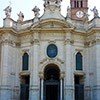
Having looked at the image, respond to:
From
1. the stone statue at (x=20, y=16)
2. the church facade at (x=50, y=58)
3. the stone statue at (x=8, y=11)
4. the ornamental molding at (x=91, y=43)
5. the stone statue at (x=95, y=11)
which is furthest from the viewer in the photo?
the stone statue at (x=20, y=16)

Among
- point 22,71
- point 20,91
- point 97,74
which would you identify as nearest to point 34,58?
point 22,71

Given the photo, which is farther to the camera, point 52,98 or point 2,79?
point 52,98

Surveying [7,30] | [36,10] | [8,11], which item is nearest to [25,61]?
[7,30]

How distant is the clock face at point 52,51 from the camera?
102ft

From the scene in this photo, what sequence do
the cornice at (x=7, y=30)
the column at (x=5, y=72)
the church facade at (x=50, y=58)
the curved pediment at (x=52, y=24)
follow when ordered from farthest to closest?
1. the cornice at (x=7, y=30)
2. the curved pediment at (x=52, y=24)
3. the church facade at (x=50, y=58)
4. the column at (x=5, y=72)

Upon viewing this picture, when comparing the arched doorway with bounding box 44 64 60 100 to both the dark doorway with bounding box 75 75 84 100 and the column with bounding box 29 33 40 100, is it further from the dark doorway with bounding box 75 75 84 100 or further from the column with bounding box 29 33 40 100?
the dark doorway with bounding box 75 75 84 100

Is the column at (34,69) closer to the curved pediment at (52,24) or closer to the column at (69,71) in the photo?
the curved pediment at (52,24)

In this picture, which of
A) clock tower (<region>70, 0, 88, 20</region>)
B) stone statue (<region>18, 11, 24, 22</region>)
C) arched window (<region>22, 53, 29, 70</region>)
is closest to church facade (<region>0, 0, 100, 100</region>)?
arched window (<region>22, 53, 29, 70</region>)

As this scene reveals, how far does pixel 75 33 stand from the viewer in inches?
1248

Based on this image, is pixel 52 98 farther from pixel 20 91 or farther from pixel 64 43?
pixel 64 43

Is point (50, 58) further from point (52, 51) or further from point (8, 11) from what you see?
point (8, 11)

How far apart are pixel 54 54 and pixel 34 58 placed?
7.60 feet

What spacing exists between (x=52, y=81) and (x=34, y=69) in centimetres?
246

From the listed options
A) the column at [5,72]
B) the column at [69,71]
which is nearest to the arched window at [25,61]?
the column at [5,72]
